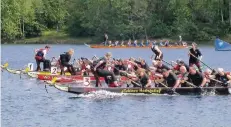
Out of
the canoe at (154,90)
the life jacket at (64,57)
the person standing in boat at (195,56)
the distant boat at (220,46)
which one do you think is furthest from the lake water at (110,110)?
the distant boat at (220,46)

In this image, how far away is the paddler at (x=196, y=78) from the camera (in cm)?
3297

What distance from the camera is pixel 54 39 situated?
109 metres

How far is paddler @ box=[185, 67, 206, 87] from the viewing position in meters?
33.0

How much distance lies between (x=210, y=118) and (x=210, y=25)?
6561 centimetres

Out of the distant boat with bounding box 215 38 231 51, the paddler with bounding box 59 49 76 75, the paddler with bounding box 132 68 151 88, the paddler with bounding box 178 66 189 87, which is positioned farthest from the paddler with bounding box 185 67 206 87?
the distant boat with bounding box 215 38 231 51

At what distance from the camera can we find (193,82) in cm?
3325

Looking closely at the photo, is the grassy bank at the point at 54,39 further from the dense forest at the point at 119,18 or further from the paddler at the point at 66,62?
the paddler at the point at 66,62

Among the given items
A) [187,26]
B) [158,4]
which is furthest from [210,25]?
[158,4]

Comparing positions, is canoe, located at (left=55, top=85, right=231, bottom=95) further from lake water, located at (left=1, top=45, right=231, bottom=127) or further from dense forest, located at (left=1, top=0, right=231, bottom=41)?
dense forest, located at (left=1, top=0, right=231, bottom=41)

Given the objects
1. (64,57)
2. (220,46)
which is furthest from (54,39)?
(64,57)

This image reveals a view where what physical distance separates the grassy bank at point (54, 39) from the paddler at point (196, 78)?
73802 mm

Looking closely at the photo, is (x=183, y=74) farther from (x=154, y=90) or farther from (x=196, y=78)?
(x=154, y=90)

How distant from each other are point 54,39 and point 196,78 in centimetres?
7754

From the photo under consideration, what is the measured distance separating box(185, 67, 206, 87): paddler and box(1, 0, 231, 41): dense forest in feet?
193
